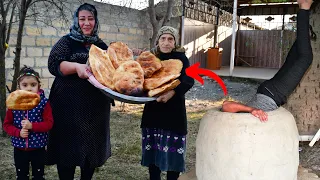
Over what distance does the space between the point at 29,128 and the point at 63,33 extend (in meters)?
4.45

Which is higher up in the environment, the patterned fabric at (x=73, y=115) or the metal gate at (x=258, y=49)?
the metal gate at (x=258, y=49)

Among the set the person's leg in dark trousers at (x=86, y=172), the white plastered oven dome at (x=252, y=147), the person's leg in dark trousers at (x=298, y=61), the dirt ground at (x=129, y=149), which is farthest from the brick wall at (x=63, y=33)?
the person's leg in dark trousers at (x=298, y=61)

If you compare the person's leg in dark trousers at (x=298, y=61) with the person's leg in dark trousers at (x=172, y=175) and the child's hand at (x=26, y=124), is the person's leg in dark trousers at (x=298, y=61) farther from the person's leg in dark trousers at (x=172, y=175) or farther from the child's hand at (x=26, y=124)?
the child's hand at (x=26, y=124)

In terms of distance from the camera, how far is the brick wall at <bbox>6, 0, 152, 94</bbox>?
5.85 metres

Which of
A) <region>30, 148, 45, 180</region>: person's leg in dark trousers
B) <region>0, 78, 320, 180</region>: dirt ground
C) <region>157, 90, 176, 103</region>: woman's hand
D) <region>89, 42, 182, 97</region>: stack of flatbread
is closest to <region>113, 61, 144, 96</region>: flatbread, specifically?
<region>89, 42, 182, 97</region>: stack of flatbread

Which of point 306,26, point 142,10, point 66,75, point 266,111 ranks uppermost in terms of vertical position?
point 142,10

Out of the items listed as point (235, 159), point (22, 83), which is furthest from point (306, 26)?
point (22, 83)

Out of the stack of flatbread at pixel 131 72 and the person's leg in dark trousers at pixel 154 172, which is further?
the person's leg in dark trousers at pixel 154 172

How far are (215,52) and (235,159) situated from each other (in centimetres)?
1034

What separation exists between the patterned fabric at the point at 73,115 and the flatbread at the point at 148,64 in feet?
1.34

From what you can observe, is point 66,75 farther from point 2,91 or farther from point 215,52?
point 215,52

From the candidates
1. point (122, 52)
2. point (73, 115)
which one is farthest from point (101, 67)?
point (73, 115)

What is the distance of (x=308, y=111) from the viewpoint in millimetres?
4965

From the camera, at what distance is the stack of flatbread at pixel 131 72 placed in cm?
208
